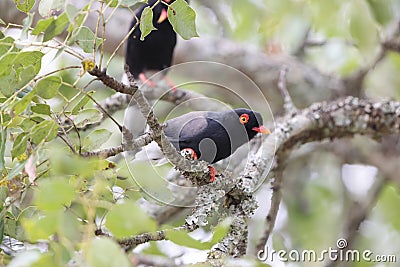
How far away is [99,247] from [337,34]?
285 cm

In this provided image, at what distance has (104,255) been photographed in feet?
2.52

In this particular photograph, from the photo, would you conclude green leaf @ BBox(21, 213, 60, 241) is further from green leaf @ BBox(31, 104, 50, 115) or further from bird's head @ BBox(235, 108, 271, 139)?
bird's head @ BBox(235, 108, 271, 139)

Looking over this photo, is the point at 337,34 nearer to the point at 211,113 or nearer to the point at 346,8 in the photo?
the point at 346,8

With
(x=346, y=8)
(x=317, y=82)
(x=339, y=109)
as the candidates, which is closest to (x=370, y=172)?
(x=317, y=82)

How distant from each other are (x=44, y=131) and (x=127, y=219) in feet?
0.89

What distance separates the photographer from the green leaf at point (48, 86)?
1.12 m

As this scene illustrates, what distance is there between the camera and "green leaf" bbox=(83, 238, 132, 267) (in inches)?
30.1

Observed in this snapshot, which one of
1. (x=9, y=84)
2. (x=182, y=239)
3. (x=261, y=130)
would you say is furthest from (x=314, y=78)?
(x=9, y=84)

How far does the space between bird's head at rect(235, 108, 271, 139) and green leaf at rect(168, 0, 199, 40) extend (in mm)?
478

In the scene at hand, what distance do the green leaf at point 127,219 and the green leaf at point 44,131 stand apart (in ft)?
0.75

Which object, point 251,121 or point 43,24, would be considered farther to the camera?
point 251,121

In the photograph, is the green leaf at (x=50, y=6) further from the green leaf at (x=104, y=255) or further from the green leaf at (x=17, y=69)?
the green leaf at (x=104, y=255)

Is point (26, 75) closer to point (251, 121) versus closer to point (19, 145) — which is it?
point (19, 145)

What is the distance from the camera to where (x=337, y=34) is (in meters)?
3.42
